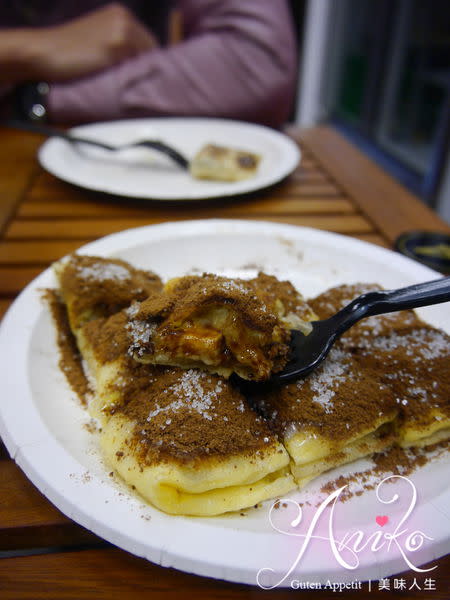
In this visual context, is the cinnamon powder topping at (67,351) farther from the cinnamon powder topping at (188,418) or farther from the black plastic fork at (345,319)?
the black plastic fork at (345,319)

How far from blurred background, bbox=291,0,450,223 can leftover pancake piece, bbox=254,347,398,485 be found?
121 inches

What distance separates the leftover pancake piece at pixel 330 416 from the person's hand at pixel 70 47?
2.32m

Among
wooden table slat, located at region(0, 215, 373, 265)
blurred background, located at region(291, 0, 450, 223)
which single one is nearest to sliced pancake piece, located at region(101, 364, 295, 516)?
wooden table slat, located at region(0, 215, 373, 265)

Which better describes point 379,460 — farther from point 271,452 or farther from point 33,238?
point 33,238

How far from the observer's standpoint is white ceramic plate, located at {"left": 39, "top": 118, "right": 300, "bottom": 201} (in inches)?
61.6

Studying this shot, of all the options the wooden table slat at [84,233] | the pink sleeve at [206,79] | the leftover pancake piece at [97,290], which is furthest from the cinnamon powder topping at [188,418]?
the pink sleeve at [206,79]

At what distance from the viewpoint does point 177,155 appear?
5.82 feet

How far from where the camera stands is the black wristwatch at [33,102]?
2.26 meters

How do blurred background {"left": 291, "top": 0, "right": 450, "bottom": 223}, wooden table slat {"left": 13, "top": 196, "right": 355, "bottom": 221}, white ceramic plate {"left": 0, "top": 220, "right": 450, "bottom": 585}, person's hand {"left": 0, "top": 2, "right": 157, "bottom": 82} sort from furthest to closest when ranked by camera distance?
blurred background {"left": 291, "top": 0, "right": 450, "bottom": 223} < person's hand {"left": 0, "top": 2, "right": 157, "bottom": 82} < wooden table slat {"left": 13, "top": 196, "right": 355, "bottom": 221} < white ceramic plate {"left": 0, "top": 220, "right": 450, "bottom": 585}

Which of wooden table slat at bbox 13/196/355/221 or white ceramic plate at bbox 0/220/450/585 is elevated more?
white ceramic plate at bbox 0/220/450/585

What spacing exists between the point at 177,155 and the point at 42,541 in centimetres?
147

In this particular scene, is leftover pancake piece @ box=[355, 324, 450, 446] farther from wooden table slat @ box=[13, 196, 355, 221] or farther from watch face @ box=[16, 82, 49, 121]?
watch face @ box=[16, 82, 49, 121]

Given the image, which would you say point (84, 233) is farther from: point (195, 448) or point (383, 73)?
point (383, 73)

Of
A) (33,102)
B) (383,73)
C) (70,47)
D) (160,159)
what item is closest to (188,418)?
(160,159)
